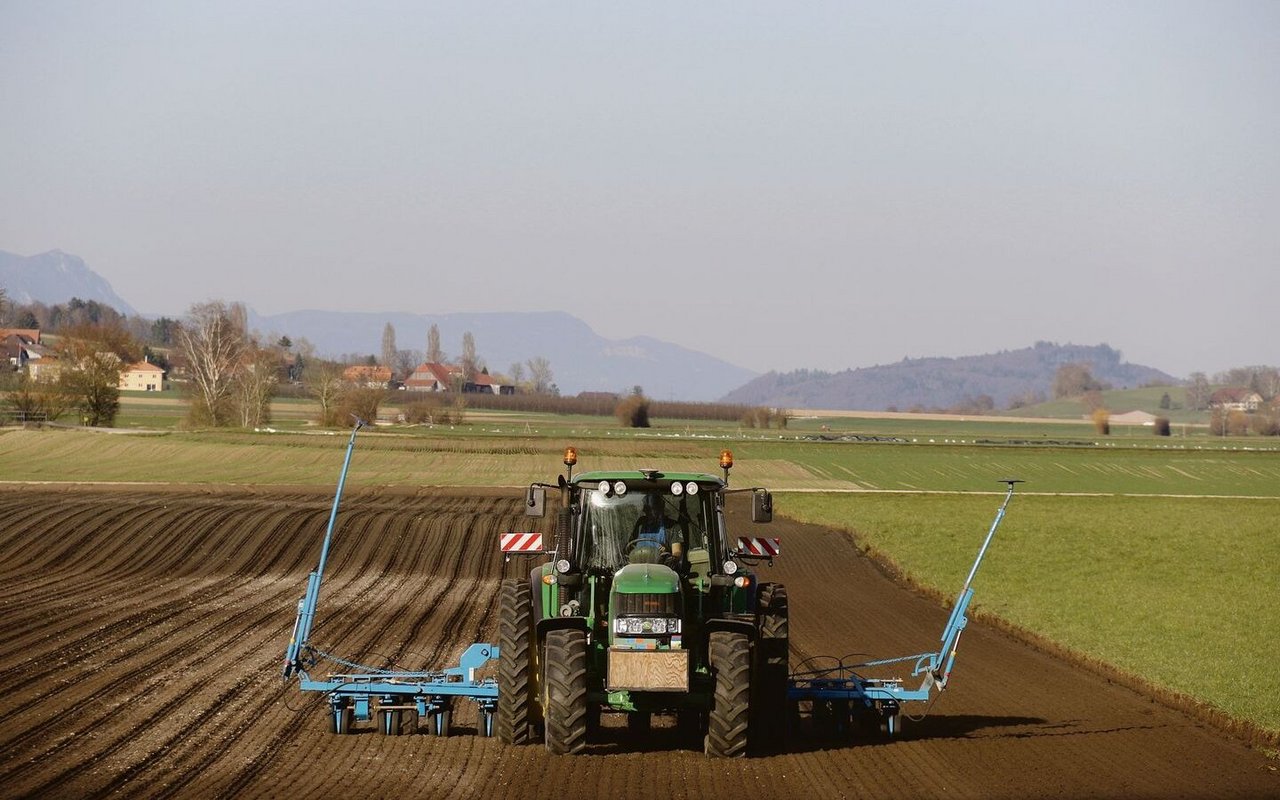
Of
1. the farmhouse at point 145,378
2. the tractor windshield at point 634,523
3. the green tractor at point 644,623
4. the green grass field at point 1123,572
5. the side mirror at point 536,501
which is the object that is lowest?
the green grass field at point 1123,572

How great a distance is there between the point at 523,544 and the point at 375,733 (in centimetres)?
229

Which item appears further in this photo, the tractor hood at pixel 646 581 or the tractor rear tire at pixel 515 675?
the tractor rear tire at pixel 515 675

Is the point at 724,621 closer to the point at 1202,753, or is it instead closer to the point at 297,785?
the point at 297,785

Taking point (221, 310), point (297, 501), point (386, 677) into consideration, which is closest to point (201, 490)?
point (297, 501)

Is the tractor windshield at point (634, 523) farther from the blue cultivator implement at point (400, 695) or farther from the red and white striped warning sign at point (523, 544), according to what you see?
the blue cultivator implement at point (400, 695)

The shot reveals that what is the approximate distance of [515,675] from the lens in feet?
41.5

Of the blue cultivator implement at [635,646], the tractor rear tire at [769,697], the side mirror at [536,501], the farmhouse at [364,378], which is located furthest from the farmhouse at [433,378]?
the tractor rear tire at [769,697]

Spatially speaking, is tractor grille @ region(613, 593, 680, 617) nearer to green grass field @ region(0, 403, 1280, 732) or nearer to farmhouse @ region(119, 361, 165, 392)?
green grass field @ region(0, 403, 1280, 732)

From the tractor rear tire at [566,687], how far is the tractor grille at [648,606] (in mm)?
467

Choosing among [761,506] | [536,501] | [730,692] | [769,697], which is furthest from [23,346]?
[730,692]

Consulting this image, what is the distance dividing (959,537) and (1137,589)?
31.4 ft

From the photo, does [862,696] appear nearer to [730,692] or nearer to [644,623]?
[730,692]

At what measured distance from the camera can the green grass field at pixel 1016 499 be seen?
73.7 ft

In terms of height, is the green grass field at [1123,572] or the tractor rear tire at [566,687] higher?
the tractor rear tire at [566,687]
